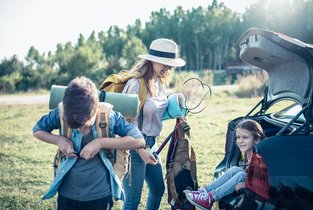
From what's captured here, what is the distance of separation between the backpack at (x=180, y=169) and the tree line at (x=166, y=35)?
28.4 meters

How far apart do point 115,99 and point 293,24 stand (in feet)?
159

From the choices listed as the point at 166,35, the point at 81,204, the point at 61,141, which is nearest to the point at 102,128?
the point at 61,141

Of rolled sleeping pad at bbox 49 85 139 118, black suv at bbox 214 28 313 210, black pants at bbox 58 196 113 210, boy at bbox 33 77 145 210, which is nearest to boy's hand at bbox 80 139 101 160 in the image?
boy at bbox 33 77 145 210

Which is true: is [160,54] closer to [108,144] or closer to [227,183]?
[227,183]

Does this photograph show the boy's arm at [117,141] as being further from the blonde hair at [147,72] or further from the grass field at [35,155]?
the grass field at [35,155]

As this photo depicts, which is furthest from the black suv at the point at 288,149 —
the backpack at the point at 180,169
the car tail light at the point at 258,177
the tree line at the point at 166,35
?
the tree line at the point at 166,35

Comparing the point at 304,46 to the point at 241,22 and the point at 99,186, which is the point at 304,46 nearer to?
the point at 99,186

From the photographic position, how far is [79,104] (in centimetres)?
225

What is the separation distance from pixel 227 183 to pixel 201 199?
237 mm

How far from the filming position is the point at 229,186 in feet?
10.6

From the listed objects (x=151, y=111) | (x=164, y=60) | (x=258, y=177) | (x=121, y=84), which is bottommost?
(x=258, y=177)

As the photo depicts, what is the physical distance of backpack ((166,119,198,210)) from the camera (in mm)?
3537

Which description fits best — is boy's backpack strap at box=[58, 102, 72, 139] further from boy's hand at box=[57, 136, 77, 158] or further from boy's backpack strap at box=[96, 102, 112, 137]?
boy's backpack strap at box=[96, 102, 112, 137]

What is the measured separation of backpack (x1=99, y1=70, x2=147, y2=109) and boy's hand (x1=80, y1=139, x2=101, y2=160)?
0.99 meters
